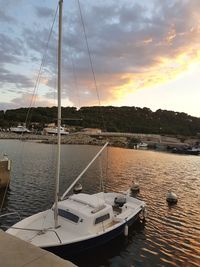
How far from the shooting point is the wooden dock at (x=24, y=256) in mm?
9273

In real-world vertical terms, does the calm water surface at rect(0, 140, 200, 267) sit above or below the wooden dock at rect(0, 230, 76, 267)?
below

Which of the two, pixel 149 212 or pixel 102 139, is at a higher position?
pixel 102 139

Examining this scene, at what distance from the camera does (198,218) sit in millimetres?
27641

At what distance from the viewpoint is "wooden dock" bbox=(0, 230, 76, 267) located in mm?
9273

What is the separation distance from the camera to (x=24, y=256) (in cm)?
992

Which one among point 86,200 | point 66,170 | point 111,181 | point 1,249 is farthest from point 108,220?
point 66,170

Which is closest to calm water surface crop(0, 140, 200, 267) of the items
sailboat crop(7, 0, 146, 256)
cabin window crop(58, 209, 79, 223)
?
sailboat crop(7, 0, 146, 256)

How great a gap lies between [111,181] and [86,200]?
25.2 meters

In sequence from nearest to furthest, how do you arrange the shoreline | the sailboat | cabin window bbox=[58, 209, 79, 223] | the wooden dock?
the wooden dock < the sailboat < cabin window bbox=[58, 209, 79, 223] < the shoreline

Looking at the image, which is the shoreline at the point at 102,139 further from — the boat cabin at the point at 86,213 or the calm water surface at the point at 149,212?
the boat cabin at the point at 86,213

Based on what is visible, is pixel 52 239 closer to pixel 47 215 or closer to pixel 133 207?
pixel 47 215

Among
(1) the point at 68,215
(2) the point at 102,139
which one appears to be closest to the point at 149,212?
(1) the point at 68,215

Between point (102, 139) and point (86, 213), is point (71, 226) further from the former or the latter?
point (102, 139)

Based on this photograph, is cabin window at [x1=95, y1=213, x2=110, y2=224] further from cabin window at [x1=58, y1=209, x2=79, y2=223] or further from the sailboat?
cabin window at [x1=58, y1=209, x2=79, y2=223]
